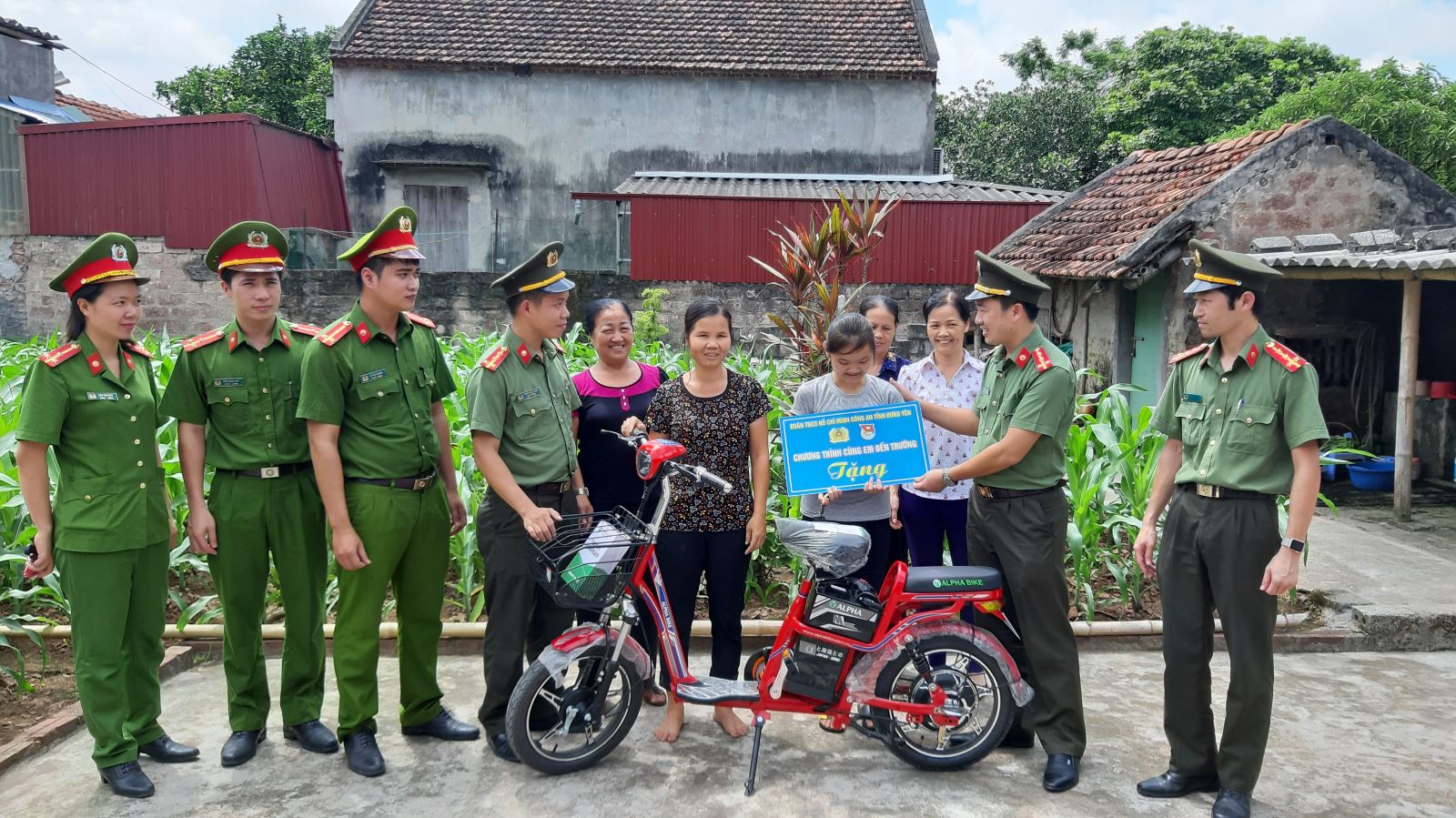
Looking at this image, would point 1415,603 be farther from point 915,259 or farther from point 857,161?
point 857,161

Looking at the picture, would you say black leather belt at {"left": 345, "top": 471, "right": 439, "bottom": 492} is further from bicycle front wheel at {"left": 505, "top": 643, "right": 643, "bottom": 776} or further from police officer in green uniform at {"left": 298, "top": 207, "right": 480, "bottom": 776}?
bicycle front wheel at {"left": 505, "top": 643, "right": 643, "bottom": 776}

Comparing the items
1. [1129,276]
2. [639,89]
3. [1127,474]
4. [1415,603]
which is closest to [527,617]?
[1127,474]

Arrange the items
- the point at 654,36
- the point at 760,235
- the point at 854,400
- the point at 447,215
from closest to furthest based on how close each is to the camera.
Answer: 1. the point at 854,400
2. the point at 760,235
3. the point at 447,215
4. the point at 654,36

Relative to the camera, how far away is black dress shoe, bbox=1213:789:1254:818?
3320 mm

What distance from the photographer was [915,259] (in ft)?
50.5

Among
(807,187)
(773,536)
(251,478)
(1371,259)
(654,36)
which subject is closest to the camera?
(251,478)

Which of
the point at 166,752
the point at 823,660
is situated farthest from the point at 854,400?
the point at 166,752

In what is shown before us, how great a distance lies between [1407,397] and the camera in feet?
25.8

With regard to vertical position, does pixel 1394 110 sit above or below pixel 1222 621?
above

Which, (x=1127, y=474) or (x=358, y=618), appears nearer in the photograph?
(x=358, y=618)

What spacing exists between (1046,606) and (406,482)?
2246 mm

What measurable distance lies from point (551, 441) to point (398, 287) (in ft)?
2.46

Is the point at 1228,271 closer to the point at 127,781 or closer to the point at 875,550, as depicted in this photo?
the point at 875,550

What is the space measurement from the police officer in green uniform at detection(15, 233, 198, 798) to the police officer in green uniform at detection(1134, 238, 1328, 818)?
3412 millimetres
